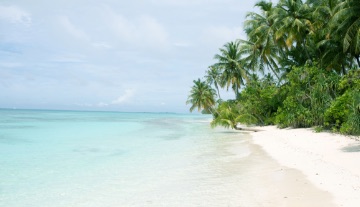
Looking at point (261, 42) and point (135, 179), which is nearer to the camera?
point (135, 179)

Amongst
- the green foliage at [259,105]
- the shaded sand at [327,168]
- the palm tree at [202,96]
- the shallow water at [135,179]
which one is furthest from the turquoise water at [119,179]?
the palm tree at [202,96]

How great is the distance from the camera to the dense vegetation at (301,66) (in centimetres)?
1720

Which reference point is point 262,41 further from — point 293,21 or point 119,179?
point 119,179

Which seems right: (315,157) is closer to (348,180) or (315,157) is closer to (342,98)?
(348,180)

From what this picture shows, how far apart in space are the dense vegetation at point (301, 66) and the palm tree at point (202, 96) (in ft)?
38.6

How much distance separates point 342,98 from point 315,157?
23.0ft

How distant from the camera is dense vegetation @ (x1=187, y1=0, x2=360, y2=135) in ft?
56.4

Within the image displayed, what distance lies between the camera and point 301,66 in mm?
24672

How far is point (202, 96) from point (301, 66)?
2774 cm

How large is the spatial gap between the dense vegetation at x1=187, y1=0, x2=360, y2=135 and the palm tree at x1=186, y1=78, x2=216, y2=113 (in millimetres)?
11755

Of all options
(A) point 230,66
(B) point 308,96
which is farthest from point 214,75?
(B) point 308,96

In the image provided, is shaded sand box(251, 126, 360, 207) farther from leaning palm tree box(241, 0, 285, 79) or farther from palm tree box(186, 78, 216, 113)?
palm tree box(186, 78, 216, 113)

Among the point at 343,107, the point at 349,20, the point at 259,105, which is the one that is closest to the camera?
the point at 343,107

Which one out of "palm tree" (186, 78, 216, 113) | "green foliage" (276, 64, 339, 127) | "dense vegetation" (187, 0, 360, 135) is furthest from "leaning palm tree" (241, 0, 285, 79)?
"palm tree" (186, 78, 216, 113)
